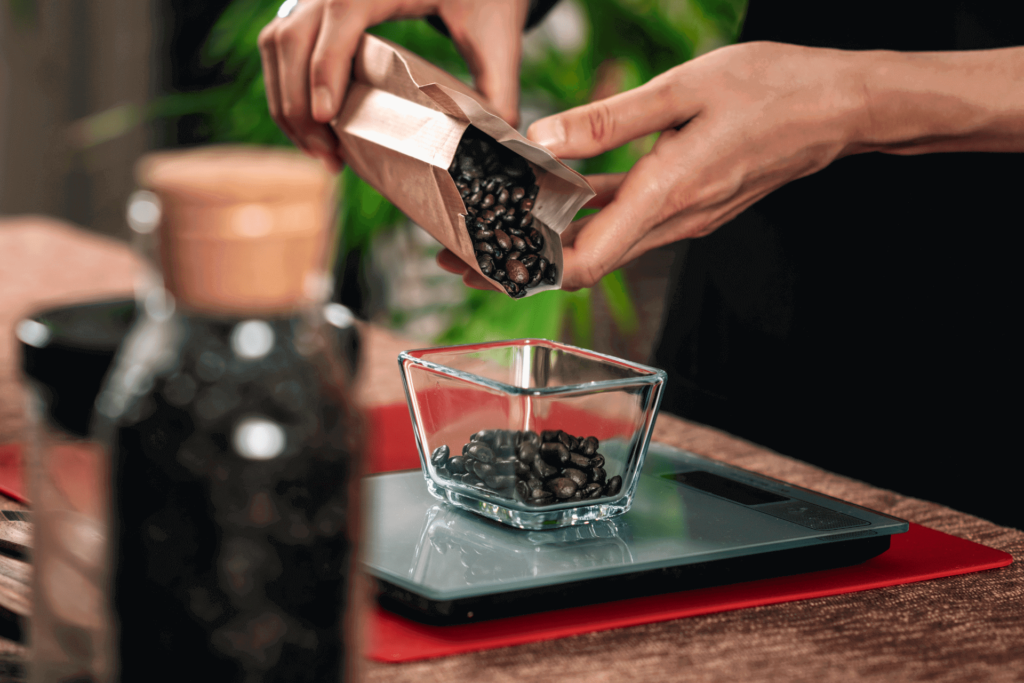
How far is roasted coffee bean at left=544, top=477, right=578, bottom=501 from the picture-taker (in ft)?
2.21

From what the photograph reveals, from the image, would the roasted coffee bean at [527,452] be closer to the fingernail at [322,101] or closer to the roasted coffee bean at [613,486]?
the roasted coffee bean at [613,486]

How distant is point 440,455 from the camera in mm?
736

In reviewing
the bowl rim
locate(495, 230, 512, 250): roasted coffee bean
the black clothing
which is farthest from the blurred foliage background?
A: the bowl rim

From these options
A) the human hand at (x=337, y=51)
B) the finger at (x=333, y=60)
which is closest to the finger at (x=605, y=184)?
the human hand at (x=337, y=51)

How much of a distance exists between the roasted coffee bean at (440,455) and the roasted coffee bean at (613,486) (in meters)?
0.12

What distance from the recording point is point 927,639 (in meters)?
0.58

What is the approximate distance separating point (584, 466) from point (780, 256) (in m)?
0.83

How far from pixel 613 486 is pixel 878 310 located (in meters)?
0.79

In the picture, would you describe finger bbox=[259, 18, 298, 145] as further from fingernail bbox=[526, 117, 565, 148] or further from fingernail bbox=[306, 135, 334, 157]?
fingernail bbox=[526, 117, 565, 148]

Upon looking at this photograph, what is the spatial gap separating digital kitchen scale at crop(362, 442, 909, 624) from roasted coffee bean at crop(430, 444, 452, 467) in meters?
0.02

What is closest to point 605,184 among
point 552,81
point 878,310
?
point 878,310

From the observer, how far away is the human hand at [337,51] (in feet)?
3.79

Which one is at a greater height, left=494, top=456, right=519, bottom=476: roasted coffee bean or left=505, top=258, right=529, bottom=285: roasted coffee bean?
left=505, top=258, right=529, bottom=285: roasted coffee bean

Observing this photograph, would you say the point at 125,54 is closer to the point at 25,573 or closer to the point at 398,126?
the point at 398,126
